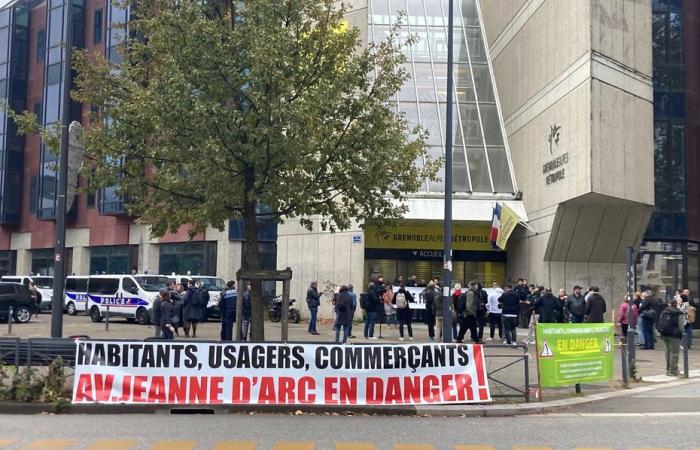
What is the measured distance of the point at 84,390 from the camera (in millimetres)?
11125

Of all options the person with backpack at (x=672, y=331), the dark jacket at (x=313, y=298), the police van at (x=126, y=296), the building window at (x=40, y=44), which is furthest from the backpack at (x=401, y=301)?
the building window at (x=40, y=44)

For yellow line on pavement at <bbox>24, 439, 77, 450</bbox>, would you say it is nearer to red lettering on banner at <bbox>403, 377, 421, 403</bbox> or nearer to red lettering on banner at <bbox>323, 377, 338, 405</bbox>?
red lettering on banner at <bbox>323, 377, 338, 405</bbox>

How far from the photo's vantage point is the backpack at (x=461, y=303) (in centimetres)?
1975

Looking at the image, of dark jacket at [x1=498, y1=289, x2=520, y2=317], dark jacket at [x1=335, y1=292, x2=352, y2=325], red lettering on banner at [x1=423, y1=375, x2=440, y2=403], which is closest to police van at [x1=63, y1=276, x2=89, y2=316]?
dark jacket at [x1=335, y1=292, x2=352, y2=325]

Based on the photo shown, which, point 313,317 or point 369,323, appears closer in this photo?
point 369,323

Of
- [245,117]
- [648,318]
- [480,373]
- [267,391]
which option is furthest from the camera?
[648,318]

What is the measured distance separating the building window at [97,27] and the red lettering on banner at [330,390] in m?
40.6

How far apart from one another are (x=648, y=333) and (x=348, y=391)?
12757 mm

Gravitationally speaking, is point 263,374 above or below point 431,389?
above

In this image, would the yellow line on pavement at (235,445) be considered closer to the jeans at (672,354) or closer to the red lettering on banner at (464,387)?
the red lettering on banner at (464,387)

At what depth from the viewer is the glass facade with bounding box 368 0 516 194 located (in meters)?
30.9

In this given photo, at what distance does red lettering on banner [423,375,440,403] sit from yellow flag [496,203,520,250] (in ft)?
55.0

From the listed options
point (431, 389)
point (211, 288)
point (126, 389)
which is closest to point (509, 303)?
point (431, 389)

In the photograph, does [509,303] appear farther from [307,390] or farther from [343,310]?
[307,390]
